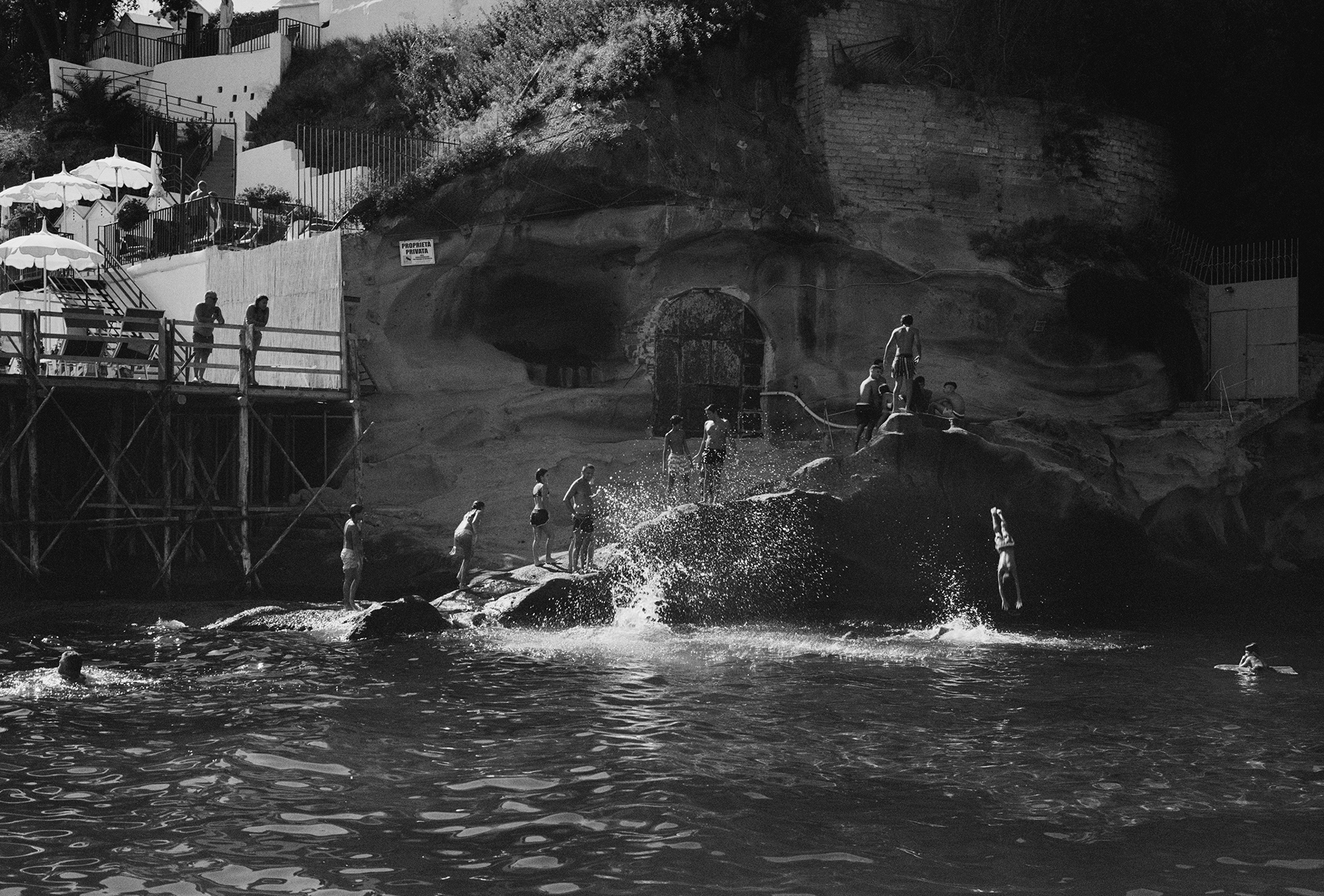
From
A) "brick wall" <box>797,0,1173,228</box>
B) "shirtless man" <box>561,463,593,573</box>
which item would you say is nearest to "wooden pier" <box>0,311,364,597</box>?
"shirtless man" <box>561,463,593,573</box>

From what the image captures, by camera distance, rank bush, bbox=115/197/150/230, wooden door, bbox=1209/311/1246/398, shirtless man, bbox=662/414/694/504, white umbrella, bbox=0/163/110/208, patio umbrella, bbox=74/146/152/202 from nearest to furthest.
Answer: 1. shirtless man, bbox=662/414/694/504
2. white umbrella, bbox=0/163/110/208
3. patio umbrella, bbox=74/146/152/202
4. wooden door, bbox=1209/311/1246/398
5. bush, bbox=115/197/150/230

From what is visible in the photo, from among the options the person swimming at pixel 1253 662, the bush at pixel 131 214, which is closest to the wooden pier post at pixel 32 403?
the bush at pixel 131 214

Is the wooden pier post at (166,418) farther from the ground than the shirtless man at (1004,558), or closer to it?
farther from the ground

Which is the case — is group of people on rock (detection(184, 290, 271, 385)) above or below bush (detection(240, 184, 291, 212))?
below

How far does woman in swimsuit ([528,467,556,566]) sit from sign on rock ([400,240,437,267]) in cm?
631

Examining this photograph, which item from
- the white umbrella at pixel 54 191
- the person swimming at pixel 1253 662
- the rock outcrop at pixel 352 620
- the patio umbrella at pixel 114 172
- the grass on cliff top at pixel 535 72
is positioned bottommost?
the person swimming at pixel 1253 662

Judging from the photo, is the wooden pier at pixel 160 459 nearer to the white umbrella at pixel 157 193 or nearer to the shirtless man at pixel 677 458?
the shirtless man at pixel 677 458

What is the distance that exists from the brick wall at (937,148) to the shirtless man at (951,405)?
4525 millimetres

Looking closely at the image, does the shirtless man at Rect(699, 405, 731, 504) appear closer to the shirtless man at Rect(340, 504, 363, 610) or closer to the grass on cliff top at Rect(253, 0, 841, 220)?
the shirtless man at Rect(340, 504, 363, 610)

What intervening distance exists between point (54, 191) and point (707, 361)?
12269 mm

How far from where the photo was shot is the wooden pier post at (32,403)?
20.3 metres

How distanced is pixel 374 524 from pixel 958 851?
1553 cm

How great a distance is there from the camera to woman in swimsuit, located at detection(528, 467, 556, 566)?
1989 cm

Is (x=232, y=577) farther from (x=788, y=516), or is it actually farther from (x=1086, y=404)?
(x=1086, y=404)
